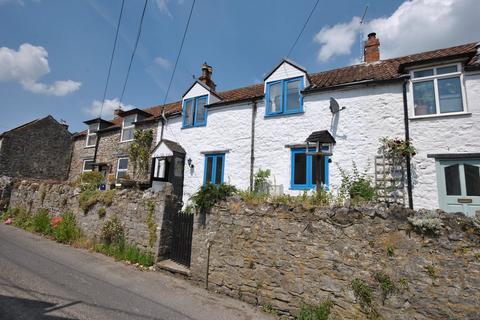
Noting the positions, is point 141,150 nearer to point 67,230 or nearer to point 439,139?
point 67,230

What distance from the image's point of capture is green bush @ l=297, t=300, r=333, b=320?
479 cm

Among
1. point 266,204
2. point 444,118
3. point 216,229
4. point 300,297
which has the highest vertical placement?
point 444,118

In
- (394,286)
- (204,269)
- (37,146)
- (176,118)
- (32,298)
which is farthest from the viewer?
(37,146)

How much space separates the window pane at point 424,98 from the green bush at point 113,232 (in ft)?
38.9

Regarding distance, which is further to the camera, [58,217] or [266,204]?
[58,217]

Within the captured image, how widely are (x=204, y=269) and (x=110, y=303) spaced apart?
2312mm

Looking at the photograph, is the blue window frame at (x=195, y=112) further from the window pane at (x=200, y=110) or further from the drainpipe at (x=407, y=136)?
the drainpipe at (x=407, y=136)

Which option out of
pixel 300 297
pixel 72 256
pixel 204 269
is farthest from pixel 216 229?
pixel 72 256

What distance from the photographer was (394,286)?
4.32 m

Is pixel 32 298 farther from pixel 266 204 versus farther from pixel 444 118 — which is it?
pixel 444 118

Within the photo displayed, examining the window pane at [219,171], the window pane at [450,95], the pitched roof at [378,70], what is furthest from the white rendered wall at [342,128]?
the window pane at [219,171]

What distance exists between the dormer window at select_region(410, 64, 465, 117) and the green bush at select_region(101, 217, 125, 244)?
38.7 ft

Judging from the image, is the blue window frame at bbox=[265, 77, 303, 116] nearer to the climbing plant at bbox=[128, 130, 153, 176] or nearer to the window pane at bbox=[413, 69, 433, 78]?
the window pane at bbox=[413, 69, 433, 78]

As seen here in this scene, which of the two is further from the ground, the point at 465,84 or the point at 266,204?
the point at 465,84
